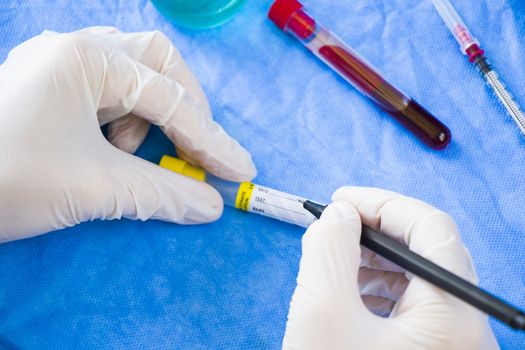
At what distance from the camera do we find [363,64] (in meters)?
1.09

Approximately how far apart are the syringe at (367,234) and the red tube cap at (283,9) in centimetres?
35

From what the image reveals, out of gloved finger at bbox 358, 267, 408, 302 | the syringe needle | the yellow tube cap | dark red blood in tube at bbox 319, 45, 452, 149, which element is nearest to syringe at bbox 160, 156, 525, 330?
the yellow tube cap

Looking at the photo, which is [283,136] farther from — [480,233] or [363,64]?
[480,233]

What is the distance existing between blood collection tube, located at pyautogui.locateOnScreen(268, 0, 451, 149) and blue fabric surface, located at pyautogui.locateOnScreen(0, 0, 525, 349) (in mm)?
25

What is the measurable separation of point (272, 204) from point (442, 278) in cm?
39

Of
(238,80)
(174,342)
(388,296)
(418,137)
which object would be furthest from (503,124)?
(174,342)

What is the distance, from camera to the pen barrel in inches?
25.0

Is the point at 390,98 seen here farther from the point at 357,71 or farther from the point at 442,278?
the point at 442,278

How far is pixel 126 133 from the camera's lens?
1021mm

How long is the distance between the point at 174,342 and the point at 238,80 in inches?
20.8

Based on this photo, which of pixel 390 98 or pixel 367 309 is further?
pixel 390 98

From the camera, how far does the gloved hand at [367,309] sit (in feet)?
2.42

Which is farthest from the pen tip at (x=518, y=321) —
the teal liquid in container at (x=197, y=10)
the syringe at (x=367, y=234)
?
the teal liquid in container at (x=197, y=10)

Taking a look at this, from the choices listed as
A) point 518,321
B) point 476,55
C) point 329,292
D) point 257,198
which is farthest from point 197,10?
point 518,321
